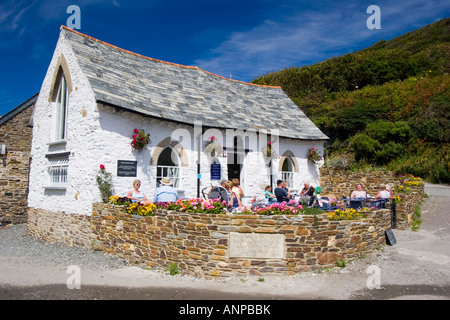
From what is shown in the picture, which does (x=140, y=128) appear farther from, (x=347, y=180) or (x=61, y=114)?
(x=347, y=180)

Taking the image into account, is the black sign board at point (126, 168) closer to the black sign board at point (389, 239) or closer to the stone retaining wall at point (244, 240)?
the stone retaining wall at point (244, 240)

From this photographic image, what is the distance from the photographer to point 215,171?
11984 millimetres

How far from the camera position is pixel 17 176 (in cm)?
1513

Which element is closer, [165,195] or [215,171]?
[165,195]

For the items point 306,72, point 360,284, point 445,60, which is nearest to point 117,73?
point 360,284

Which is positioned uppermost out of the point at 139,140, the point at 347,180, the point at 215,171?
the point at 139,140

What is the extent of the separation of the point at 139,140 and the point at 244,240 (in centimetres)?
489

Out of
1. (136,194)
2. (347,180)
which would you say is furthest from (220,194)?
(347,180)

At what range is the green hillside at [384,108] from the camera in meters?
19.7

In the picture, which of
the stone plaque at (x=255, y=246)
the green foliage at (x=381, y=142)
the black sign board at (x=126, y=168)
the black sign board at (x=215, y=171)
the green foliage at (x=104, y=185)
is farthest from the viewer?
the green foliage at (x=381, y=142)

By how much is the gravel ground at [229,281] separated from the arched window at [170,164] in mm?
3249

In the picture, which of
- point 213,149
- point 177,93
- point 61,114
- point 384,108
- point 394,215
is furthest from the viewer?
point 384,108

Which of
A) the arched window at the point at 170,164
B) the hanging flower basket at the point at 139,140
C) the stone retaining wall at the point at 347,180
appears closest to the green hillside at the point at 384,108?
the stone retaining wall at the point at 347,180

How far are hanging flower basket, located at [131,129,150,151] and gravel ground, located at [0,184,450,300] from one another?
3205 mm
